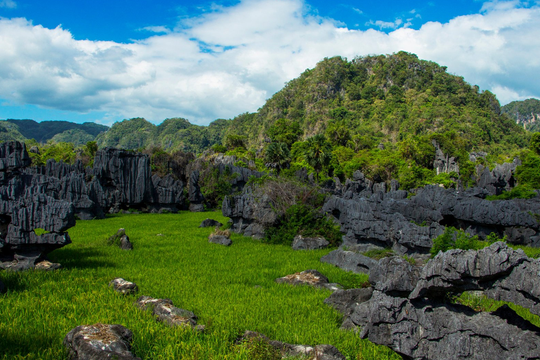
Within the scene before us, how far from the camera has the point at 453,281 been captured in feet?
16.2

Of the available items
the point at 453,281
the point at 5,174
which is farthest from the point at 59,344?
the point at 5,174

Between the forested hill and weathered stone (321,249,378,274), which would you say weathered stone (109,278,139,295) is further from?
the forested hill

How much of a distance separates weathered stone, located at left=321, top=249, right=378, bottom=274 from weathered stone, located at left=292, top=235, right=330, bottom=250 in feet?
11.0

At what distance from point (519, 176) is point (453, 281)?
39016mm

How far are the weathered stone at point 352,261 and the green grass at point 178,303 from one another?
58 centimetres

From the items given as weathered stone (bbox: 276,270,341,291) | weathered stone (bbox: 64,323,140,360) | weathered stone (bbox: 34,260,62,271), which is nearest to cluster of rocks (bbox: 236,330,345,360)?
weathered stone (bbox: 64,323,140,360)

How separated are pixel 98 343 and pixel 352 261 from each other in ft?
32.1

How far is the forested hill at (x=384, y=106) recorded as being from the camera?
313 ft

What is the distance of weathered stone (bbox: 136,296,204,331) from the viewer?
23.4 ft

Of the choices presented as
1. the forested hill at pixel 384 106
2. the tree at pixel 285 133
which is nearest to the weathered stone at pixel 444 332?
the forested hill at pixel 384 106

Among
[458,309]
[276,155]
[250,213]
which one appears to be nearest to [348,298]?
[458,309]

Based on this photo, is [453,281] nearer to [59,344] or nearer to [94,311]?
[59,344]

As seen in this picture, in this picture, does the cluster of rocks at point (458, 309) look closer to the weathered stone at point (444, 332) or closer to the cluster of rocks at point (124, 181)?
the weathered stone at point (444, 332)

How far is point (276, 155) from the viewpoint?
180ft
